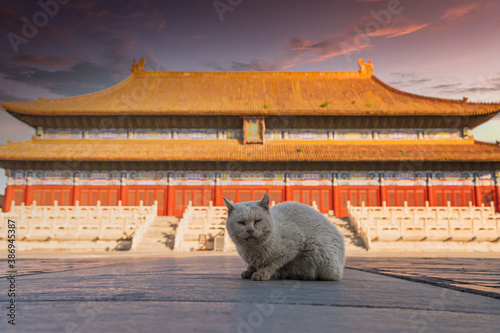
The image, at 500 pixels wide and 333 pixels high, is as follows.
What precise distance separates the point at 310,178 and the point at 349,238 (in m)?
8.99

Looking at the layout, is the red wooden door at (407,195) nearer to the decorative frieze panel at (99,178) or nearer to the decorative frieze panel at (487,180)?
the decorative frieze panel at (487,180)

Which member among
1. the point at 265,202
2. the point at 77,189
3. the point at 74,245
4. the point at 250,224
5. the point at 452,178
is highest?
the point at 452,178

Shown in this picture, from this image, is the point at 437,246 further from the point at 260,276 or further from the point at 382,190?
the point at 260,276

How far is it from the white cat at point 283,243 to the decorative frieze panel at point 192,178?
2233cm

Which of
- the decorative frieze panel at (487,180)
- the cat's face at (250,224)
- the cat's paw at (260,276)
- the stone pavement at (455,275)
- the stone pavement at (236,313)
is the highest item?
the decorative frieze panel at (487,180)

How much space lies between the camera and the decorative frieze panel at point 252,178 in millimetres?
25828

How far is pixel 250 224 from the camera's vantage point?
3.28 meters

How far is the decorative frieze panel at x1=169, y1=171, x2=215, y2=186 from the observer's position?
85.1 feet

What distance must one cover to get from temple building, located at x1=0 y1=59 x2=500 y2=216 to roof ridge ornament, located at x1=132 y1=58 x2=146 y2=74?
481 centimetres

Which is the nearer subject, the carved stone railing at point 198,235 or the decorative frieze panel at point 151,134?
the carved stone railing at point 198,235

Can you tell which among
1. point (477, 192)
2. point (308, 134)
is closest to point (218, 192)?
point (308, 134)

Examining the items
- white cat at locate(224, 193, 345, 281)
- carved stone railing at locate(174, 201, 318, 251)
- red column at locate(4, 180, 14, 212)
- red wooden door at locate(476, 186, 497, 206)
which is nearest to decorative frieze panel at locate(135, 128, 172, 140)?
red column at locate(4, 180, 14, 212)

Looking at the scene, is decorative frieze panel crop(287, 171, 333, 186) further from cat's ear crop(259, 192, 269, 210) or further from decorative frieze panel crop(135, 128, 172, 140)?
cat's ear crop(259, 192, 269, 210)

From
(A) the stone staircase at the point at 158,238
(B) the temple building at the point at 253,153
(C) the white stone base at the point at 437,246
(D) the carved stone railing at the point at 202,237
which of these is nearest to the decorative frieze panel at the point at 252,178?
(B) the temple building at the point at 253,153
